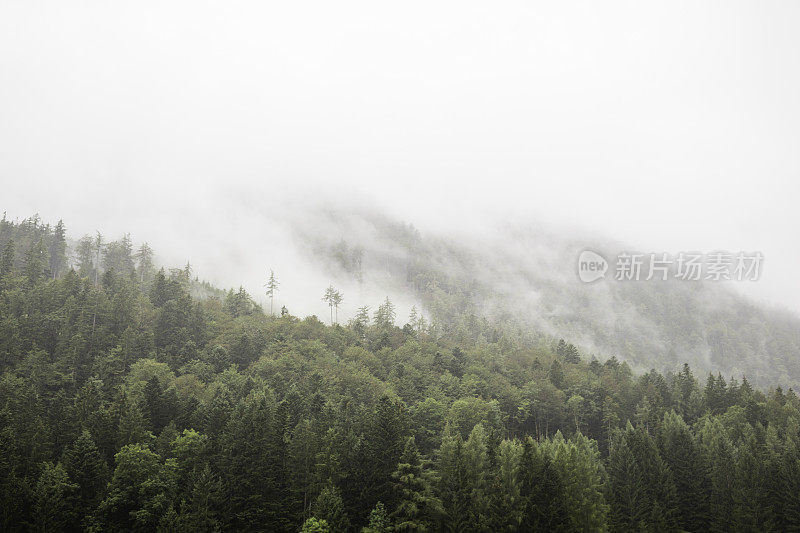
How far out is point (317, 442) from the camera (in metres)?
65.1

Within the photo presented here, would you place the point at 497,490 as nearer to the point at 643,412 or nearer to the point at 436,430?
the point at 436,430

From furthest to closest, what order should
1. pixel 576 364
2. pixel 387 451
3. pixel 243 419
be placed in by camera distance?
pixel 576 364, pixel 243 419, pixel 387 451

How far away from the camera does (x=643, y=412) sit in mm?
106812

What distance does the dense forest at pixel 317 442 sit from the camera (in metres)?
59.0

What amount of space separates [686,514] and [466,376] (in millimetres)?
60637

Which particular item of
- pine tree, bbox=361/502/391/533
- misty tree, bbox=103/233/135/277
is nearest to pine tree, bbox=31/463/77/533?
pine tree, bbox=361/502/391/533

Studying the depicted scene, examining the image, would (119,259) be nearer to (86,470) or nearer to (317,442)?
(86,470)

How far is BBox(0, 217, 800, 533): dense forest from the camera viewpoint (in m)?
59.0

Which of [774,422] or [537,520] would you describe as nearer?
[537,520]

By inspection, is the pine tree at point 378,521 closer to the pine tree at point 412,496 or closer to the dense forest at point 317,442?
the dense forest at point 317,442

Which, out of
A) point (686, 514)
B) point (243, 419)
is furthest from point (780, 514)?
point (243, 419)

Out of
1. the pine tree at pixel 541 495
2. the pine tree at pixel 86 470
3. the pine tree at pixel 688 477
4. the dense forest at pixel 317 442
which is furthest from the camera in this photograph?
the pine tree at pixel 688 477

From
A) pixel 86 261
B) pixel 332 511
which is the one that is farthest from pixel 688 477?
pixel 86 261

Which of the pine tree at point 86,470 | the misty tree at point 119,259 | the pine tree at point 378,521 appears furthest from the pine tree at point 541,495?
the misty tree at point 119,259
